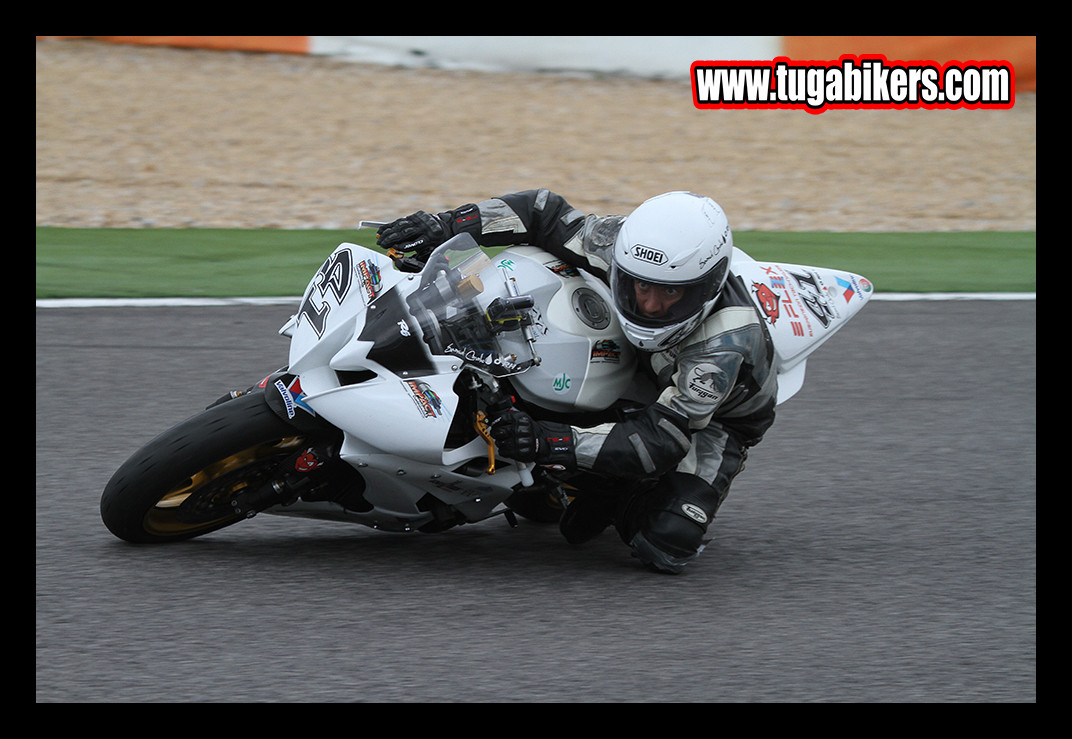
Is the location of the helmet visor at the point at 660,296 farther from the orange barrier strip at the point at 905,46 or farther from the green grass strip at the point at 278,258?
the orange barrier strip at the point at 905,46

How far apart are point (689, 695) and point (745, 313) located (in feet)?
4.19

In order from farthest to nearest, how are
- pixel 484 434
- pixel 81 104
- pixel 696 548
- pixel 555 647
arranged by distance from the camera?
pixel 81 104
pixel 696 548
pixel 484 434
pixel 555 647

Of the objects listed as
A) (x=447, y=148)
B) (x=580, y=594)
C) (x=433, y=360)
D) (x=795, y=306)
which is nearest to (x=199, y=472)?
(x=433, y=360)

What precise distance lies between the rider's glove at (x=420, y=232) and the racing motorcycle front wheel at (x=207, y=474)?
2.21ft

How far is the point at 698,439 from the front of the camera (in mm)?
4328

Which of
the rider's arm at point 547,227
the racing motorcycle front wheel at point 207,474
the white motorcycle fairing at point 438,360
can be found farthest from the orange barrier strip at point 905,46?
the racing motorcycle front wheel at point 207,474

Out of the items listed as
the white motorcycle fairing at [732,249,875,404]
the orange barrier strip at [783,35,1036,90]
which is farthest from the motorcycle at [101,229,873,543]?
the orange barrier strip at [783,35,1036,90]

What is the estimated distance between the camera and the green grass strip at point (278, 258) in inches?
320

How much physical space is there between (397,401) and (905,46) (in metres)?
11.8

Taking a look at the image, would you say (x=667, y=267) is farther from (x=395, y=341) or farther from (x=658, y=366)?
(x=395, y=341)

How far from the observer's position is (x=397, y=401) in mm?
3793

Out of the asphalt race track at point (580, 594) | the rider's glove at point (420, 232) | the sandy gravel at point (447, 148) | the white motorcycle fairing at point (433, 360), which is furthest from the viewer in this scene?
the sandy gravel at point (447, 148)
